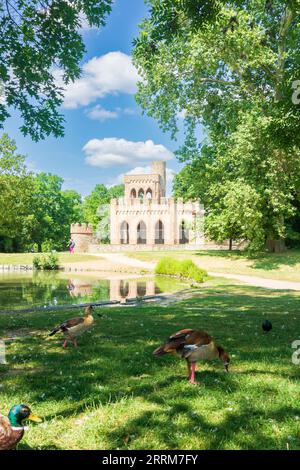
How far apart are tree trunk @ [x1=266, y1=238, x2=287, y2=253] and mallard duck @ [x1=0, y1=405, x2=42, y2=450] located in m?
37.0

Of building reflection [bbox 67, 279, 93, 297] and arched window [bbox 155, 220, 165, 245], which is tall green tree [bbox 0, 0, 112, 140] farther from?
arched window [bbox 155, 220, 165, 245]

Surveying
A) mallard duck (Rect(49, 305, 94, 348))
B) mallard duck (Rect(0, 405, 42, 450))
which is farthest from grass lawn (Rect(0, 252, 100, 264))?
mallard duck (Rect(0, 405, 42, 450))

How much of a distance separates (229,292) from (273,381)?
1353cm

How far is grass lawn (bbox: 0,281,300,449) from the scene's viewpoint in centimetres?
396

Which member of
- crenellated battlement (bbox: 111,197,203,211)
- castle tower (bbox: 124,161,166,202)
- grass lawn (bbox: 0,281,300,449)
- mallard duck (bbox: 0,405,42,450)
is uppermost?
castle tower (bbox: 124,161,166,202)

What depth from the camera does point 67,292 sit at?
21125 mm

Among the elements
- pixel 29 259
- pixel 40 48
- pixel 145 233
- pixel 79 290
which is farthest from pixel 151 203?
pixel 40 48

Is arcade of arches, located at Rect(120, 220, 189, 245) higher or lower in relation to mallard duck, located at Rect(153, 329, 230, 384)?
higher

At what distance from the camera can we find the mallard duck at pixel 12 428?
3.41 m

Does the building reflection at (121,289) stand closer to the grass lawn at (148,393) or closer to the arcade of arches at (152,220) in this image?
the grass lawn at (148,393)

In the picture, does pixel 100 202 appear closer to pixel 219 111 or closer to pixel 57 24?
pixel 219 111

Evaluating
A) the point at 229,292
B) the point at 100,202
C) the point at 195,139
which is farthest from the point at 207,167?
the point at 100,202

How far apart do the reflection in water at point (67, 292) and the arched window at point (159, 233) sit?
49.8 meters

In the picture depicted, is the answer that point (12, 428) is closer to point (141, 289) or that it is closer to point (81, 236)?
point (141, 289)
